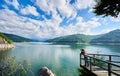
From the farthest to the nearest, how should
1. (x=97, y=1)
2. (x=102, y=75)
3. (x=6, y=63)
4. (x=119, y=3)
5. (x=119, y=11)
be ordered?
(x=6, y=63)
(x=97, y=1)
(x=119, y=11)
(x=119, y=3)
(x=102, y=75)

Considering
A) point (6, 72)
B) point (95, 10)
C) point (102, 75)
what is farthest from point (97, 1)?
point (6, 72)

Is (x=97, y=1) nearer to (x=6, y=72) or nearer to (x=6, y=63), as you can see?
(x=6, y=63)

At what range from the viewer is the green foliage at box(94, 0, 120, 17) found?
17234 millimetres

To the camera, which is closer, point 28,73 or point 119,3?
point 119,3

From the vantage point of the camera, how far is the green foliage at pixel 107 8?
1723 cm

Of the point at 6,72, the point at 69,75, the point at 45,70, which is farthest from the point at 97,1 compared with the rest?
the point at 69,75

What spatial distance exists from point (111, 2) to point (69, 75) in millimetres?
27466

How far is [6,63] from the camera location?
95.5 feet

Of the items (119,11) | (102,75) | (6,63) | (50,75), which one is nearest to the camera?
(102,75)

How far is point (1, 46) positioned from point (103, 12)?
558ft

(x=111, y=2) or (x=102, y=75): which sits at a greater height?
(x=111, y=2)

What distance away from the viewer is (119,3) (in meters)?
16.9

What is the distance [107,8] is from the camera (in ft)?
60.0

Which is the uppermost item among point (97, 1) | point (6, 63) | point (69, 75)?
point (97, 1)
